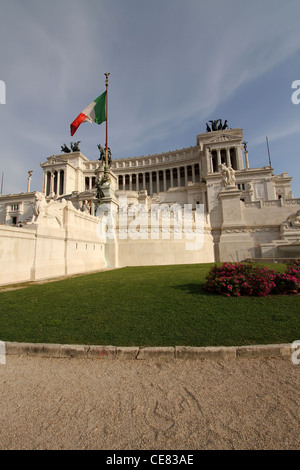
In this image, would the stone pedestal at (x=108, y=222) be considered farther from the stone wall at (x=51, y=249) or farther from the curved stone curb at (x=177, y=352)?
the curved stone curb at (x=177, y=352)

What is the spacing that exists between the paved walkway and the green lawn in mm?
515

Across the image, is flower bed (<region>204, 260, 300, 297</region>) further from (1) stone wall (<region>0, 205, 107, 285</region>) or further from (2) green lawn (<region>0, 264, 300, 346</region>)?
(1) stone wall (<region>0, 205, 107, 285</region>)

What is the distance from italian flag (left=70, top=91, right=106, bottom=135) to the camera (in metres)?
21.8

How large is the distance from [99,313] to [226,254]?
1640cm

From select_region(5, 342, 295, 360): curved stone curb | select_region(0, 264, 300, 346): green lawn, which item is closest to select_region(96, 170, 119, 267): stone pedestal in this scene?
select_region(0, 264, 300, 346): green lawn

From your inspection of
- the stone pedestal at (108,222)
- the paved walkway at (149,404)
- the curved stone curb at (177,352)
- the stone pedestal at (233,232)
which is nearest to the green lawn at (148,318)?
the curved stone curb at (177,352)

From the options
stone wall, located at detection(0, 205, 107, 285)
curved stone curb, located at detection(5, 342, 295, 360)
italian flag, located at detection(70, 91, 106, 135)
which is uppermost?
italian flag, located at detection(70, 91, 106, 135)

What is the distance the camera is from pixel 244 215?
73.3 feet

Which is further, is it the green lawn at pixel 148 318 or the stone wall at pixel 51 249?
the stone wall at pixel 51 249

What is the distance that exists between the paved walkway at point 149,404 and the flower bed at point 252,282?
3.23m

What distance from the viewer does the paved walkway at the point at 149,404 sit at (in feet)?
7.54

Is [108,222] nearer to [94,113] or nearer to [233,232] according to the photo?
[233,232]

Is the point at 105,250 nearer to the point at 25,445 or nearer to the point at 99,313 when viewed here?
the point at 99,313

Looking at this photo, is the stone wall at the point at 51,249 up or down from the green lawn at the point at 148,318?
up
